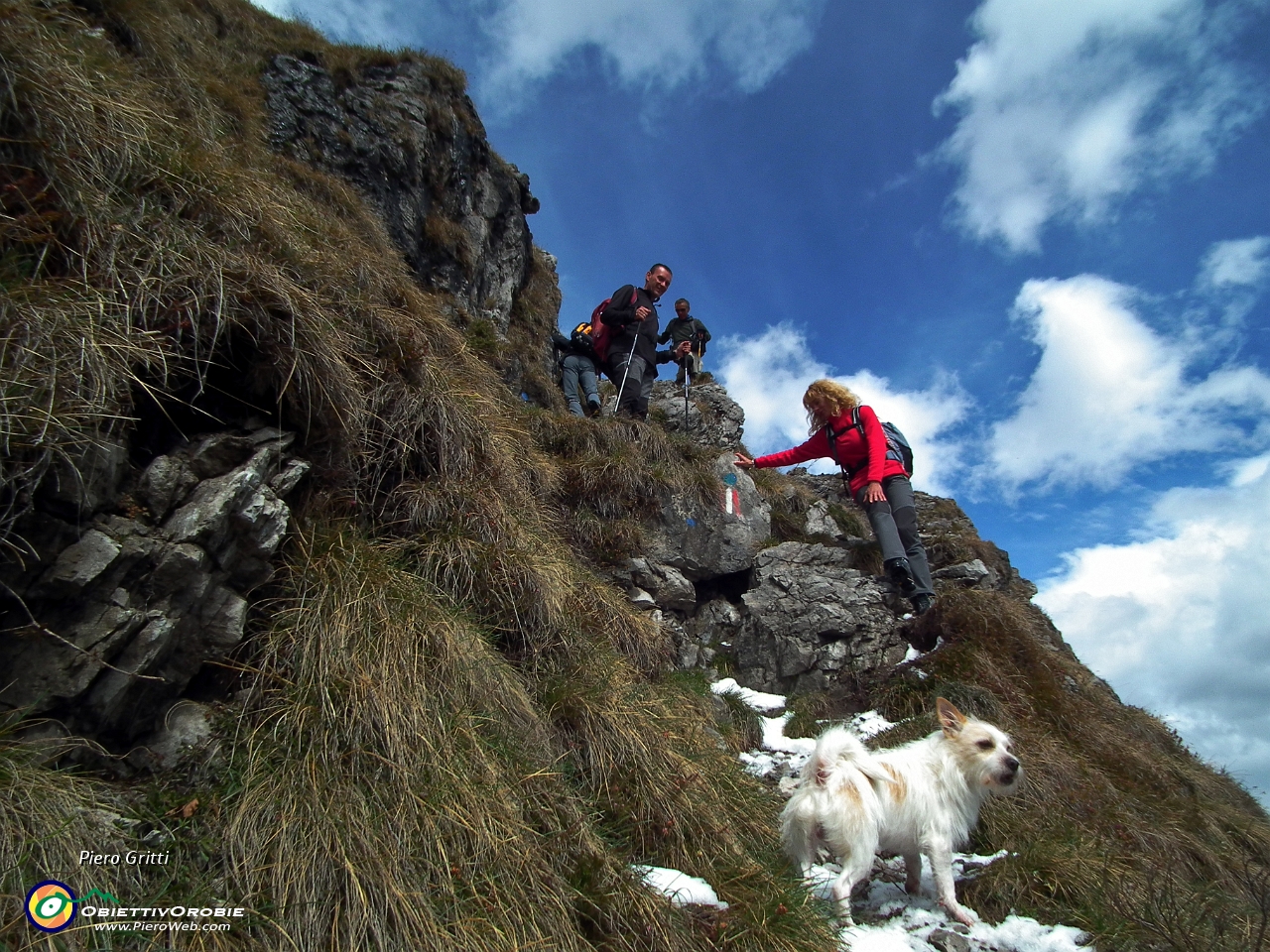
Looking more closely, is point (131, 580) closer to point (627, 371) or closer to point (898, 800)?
point (898, 800)

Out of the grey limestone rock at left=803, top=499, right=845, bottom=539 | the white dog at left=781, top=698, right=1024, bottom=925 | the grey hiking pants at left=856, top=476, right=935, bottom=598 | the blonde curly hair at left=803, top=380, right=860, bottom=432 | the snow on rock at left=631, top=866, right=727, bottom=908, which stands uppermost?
the blonde curly hair at left=803, top=380, right=860, bottom=432

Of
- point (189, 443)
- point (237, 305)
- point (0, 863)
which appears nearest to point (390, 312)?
point (237, 305)

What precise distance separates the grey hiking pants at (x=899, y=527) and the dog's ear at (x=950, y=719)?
278 cm

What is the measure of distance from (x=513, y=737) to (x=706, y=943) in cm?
144

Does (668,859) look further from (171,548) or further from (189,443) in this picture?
(189,443)

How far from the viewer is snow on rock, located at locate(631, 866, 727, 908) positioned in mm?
3184

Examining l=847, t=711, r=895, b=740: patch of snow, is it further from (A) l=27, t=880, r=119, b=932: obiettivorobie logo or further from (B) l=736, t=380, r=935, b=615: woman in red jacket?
(A) l=27, t=880, r=119, b=932: obiettivorobie logo

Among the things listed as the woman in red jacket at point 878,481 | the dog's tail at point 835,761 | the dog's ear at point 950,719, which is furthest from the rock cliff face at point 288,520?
the dog's tail at point 835,761

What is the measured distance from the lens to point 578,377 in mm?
10578

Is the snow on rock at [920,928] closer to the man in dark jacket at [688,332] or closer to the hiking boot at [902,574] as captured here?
the hiking boot at [902,574]

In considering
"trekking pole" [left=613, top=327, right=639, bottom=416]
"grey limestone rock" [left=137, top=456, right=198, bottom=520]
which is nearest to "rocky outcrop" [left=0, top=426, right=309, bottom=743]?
"grey limestone rock" [left=137, top=456, right=198, bottom=520]

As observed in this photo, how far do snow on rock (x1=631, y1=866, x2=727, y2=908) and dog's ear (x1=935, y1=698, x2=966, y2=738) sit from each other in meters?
2.03

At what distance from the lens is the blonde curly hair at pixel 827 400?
23.8 ft

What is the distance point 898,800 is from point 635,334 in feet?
25.6
